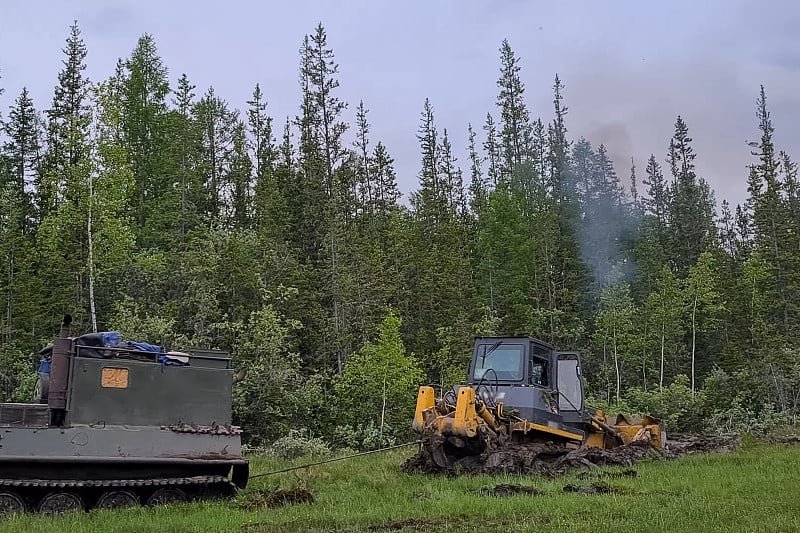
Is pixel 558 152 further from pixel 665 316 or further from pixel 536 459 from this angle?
pixel 536 459

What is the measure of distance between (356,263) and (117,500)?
78.6 feet

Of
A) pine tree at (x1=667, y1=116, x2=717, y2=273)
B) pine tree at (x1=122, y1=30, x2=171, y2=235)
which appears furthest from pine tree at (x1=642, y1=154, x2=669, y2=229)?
pine tree at (x1=122, y1=30, x2=171, y2=235)

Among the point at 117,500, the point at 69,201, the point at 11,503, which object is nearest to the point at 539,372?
the point at 117,500

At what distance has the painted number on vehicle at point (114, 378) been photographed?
11.5 m

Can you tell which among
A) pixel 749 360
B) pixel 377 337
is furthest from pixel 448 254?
pixel 749 360

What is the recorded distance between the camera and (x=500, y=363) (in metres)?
16.2

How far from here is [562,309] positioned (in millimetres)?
38688

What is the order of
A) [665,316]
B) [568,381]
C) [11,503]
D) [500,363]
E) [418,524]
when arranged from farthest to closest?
1. [665,316]
2. [568,381]
3. [500,363]
4. [11,503]
5. [418,524]

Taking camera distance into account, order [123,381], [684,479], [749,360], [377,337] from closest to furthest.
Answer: [123,381] < [684,479] < [377,337] < [749,360]

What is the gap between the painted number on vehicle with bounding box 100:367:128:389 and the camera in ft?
37.7

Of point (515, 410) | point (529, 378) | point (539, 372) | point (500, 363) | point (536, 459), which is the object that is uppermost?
point (500, 363)

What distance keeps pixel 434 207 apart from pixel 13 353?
23.4 metres

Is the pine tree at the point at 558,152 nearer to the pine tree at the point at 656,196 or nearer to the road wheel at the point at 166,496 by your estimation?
the pine tree at the point at 656,196

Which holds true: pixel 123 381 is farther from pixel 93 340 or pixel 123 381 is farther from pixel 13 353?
pixel 13 353
